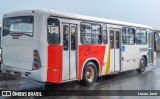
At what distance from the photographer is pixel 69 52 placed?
11164 mm

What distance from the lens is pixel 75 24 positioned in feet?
37.7

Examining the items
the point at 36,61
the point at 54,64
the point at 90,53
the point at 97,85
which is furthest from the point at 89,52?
the point at 36,61

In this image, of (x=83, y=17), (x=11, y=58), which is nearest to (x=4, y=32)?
(x=11, y=58)

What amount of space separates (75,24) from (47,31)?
163 centimetres

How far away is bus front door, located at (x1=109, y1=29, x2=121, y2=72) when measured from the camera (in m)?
13.8

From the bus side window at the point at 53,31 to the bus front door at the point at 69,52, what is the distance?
0.33m

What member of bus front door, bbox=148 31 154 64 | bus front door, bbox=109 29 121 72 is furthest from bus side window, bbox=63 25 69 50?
bus front door, bbox=148 31 154 64

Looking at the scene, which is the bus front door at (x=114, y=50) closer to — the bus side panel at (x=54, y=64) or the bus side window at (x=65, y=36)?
the bus side window at (x=65, y=36)

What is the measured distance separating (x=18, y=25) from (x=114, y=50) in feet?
16.7

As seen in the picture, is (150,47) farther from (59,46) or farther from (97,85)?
(59,46)

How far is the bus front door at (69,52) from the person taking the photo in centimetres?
1093

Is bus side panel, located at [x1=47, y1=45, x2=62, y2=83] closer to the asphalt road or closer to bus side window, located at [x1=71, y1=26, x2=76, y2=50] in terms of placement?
bus side window, located at [x1=71, y1=26, x2=76, y2=50]

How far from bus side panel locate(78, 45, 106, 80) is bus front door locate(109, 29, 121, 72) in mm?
810

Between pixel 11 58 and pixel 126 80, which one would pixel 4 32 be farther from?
pixel 126 80
